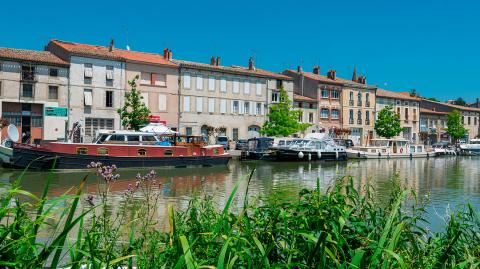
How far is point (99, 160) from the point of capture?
1047 inches

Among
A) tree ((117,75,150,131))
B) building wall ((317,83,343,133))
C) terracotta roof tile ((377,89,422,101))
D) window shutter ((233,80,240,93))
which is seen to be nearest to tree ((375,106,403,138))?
terracotta roof tile ((377,89,422,101))

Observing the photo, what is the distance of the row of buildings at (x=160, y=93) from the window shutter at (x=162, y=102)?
0.09 meters

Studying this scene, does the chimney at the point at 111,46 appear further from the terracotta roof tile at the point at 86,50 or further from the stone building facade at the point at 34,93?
the stone building facade at the point at 34,93

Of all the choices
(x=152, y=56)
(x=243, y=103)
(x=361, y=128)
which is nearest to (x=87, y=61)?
(x=152, y=56)

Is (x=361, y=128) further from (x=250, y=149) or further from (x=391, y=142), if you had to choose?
(x=250, y=149)

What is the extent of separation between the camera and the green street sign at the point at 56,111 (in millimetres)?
36250

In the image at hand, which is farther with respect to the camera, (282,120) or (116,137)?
(282,120)

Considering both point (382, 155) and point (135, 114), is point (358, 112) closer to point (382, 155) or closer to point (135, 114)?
point (382, 155)

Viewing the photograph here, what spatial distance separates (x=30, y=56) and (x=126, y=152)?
1426 cm

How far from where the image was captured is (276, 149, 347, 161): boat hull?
38.6 m

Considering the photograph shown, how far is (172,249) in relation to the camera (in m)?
3.91

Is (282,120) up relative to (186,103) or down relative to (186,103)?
down

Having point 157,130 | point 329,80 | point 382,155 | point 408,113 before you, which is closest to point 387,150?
point 382,155

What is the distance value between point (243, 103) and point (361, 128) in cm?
2037
